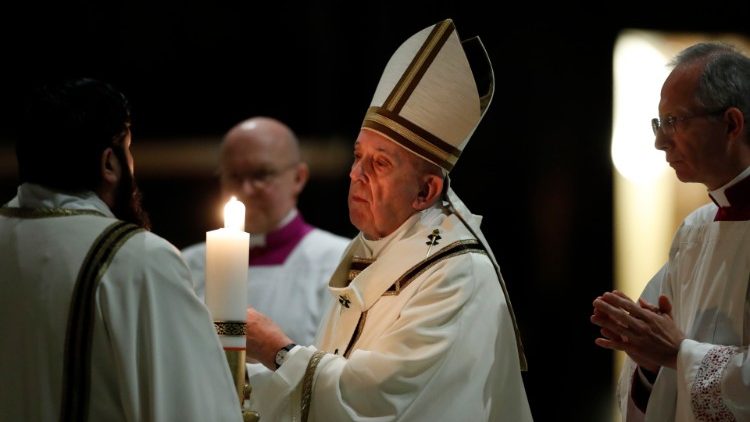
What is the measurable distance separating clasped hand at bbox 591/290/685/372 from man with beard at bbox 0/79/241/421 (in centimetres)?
98

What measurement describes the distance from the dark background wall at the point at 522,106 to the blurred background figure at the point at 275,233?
80 cm

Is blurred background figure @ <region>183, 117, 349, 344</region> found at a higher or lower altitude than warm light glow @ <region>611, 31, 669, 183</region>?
lower

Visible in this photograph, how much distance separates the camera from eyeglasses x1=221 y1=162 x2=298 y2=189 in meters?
5.21

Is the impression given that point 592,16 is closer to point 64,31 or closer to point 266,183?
point 266,183

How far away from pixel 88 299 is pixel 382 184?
3.31ft

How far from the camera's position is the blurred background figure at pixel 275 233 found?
5.18m

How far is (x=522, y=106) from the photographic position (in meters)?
5.64

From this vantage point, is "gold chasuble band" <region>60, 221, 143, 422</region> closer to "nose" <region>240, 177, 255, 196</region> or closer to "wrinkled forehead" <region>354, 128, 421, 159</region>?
"wrinkled forehead" <region>354, 128, 421, 159</region>

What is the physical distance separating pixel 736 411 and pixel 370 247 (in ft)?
3.54

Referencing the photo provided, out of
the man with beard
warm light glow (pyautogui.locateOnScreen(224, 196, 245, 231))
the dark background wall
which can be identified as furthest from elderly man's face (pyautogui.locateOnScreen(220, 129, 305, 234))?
the man with beard

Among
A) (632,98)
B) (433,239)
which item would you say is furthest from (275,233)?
(433,239)

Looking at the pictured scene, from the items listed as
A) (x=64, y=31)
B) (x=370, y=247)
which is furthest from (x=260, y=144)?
(x=370, y=247)

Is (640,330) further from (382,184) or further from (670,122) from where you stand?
(382,184)

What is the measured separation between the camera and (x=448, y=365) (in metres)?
2.81
